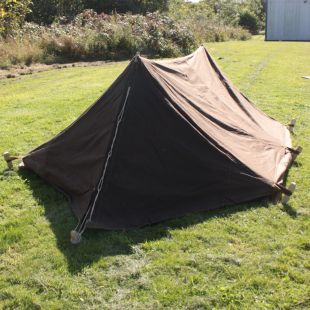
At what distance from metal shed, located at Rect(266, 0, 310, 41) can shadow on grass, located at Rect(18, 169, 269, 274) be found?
3004 cm

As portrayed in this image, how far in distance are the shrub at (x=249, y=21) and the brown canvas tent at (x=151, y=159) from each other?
3551 centimetres

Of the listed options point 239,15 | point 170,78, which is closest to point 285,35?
point 239,15

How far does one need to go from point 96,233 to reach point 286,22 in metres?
31.9

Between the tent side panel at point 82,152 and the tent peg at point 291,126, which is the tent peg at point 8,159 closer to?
the tent side panel at point 82,152

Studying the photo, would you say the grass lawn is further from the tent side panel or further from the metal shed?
the metal shed

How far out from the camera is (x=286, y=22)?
107 feet

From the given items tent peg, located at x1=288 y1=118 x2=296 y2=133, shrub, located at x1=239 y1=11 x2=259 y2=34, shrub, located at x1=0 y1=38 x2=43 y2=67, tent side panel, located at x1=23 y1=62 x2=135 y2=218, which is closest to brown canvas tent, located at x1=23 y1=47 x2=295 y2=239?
tent side panel, located at x1=23 y1=62 x2=135 y2=218

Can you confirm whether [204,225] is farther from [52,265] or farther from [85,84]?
[85,84]

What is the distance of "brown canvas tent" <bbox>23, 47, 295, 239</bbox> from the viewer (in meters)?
4.69

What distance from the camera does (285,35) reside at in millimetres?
32625

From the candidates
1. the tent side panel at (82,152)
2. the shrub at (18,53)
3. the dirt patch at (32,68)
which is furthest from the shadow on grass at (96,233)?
the shrub at (18,53)

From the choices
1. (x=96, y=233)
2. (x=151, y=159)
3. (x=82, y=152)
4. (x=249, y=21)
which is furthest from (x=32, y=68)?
(x=249, y=21)

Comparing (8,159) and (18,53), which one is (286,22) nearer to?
(18,53)

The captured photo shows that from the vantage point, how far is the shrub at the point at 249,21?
1517 inches
